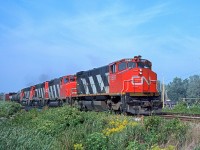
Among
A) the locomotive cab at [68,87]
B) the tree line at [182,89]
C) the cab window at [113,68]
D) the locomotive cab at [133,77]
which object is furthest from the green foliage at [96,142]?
the tree line at [182,89]

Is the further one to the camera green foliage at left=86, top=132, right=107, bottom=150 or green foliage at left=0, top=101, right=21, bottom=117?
green foliage at left=0, top=101, right=21, bottom=117

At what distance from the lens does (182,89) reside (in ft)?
260

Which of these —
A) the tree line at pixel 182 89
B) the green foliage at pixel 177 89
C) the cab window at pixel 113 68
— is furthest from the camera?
the green foliage at pixel 177 89

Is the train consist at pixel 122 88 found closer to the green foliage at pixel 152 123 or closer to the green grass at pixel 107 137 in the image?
the green grass at pixel 107 137

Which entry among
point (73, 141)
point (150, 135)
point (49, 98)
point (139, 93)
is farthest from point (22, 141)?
point (49, 98)

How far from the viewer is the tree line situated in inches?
2739

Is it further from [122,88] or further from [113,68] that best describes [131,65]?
[122,88]

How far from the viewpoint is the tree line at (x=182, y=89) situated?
6956cm

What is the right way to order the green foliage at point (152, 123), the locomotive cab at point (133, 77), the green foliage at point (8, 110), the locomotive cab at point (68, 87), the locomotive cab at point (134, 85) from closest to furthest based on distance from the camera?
the green foliage at point (152, 123)
the locomotive cab at point (134, 85)
the locomotive cab at point (133, 77)
the green foliage at point (8, 110)
the locomotive cab at point (68, 87)

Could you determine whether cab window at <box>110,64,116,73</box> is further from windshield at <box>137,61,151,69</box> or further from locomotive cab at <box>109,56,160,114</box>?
windshield at <box>137,61,151,69</box>

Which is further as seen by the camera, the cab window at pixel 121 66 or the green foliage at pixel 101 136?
the cab window at pixel 121 66

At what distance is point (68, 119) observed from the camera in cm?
1279

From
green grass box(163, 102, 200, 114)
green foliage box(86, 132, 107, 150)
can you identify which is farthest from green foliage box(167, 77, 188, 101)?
green foliage box(86, 132, 107, 150)

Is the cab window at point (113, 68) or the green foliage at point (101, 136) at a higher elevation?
the cab window at point (113, 68)
